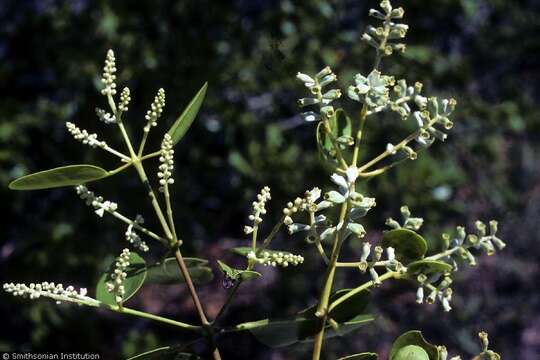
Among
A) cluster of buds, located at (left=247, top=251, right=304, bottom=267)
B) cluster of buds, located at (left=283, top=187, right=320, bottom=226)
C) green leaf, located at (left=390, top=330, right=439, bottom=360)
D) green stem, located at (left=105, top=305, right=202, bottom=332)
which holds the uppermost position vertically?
cluster of buds, located at (left=283, top=187, right=320, bottom=226)

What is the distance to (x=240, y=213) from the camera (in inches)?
113

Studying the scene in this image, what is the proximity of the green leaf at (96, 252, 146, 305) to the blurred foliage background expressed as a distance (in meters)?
1.35

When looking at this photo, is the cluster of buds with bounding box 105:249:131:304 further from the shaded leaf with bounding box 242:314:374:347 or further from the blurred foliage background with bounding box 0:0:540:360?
the blurred foliage background with bounding box 0:0:540:360

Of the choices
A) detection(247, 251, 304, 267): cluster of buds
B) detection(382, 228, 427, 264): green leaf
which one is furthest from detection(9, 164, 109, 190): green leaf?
detection(382, 228, 427, 264): green leaf

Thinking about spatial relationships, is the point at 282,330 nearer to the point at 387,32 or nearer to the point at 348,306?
the point at 348,306

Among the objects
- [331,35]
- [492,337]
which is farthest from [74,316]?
[492,337]

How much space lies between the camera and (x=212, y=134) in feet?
8.29

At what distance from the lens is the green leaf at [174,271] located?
772 millimetres

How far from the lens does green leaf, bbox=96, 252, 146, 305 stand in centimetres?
72

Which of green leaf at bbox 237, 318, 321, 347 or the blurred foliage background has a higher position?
green leaf at bbox 237, 318, 321, 347

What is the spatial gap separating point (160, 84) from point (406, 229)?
1.71m

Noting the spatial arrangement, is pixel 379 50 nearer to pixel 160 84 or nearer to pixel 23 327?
pixel 160 84

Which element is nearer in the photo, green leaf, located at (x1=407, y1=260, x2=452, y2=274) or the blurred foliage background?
green leaf, located at (x1=407, y1=260, x2=452, y2=274)

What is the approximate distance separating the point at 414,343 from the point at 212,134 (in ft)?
6.10
